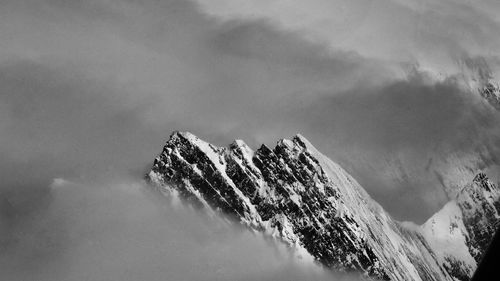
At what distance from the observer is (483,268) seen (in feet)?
14.9

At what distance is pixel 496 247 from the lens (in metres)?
4.50

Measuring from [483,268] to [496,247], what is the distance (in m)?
0.18
